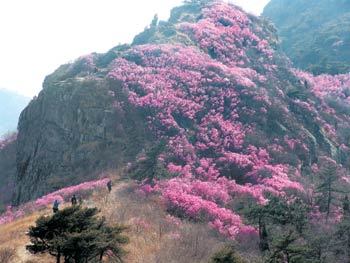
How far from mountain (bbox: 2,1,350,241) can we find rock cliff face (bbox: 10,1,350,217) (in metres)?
0.15

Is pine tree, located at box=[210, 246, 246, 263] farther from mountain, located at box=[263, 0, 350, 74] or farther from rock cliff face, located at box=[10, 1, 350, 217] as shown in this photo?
mountain, located at box=[263, 0, 350, 74]

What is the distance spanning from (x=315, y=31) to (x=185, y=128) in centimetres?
10906

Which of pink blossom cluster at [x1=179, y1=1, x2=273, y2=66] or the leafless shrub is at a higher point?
pink blossom cluster at [x1=179, y1=1, x2=273, y2=66]

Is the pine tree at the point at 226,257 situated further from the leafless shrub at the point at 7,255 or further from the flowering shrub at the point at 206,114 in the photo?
the flowering shrub at the point at 206,114

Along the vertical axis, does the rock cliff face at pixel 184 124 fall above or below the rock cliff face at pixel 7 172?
above

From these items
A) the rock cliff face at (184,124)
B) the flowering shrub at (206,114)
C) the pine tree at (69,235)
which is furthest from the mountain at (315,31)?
the pine tree at (69,235)

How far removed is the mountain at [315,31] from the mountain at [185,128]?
48014 mm

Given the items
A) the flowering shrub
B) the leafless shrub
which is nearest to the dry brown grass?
the leafless shrub

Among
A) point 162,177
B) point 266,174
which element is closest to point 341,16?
point 266,174

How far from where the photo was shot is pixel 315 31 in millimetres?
154625

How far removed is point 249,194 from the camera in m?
47.4

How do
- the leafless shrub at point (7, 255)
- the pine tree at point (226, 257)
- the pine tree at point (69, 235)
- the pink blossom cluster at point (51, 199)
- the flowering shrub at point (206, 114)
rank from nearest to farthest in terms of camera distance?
the pine tree at point (226, 257), the pine tree at point (69, 235), the leafless shrub at point (7, 255), the pink blossom cluster at point (51, 199), the flowering shrub at point (206, 114)

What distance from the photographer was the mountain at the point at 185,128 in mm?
47969

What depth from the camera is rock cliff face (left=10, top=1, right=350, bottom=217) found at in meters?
51.1
